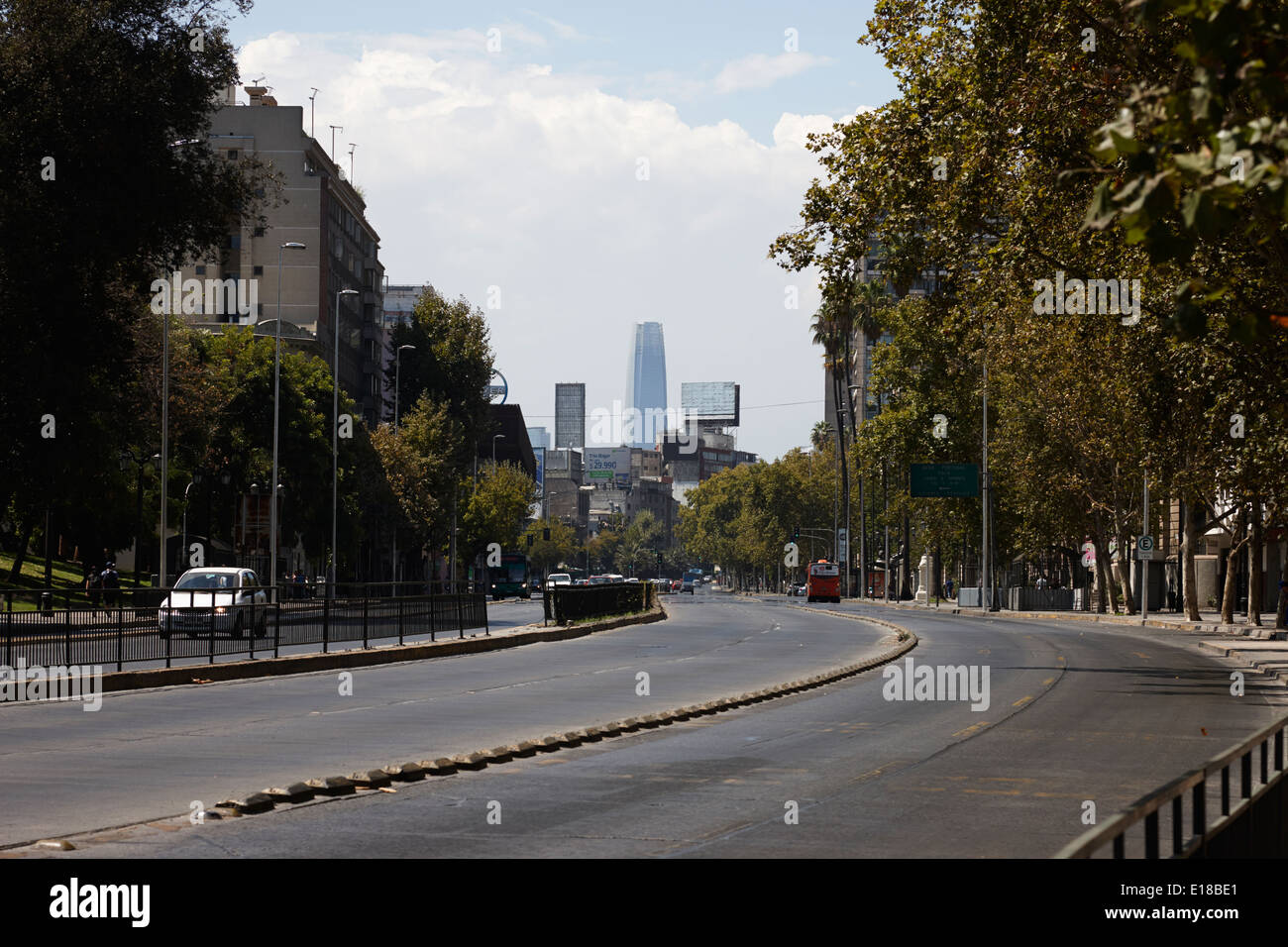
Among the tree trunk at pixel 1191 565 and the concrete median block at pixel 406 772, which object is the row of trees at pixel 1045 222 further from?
Result: the concrete median block at pixel 406 772

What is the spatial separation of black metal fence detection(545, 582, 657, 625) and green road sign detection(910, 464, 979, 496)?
23.2 metres

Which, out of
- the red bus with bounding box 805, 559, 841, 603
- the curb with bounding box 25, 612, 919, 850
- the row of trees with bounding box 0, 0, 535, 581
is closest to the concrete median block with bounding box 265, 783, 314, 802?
the curb with bounding box 25, 612, 919, 850

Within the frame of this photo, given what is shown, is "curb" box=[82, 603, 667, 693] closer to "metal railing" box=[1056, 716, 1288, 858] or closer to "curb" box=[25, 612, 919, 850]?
"curb" box=[25, 612, 919, 850]

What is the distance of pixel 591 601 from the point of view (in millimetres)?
52094

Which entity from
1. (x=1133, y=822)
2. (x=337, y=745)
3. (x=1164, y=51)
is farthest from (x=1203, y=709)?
(x=1133, y=822)

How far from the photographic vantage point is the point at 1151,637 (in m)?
47.1

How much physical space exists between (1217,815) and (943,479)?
76677 mm

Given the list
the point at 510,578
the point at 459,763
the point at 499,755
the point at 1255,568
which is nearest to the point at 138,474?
the point at 1255,568

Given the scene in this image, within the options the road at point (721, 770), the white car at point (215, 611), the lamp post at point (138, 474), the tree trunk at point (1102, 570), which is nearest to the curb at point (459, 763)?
the road at point (721, 770)

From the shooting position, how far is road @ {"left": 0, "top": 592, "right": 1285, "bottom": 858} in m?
10.1

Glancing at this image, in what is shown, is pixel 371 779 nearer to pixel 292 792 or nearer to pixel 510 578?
pixel 292 792

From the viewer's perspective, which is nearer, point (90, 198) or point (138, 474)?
point (90, 198)

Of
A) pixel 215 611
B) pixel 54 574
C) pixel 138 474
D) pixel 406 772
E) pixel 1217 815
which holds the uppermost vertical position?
pixel 138 474
